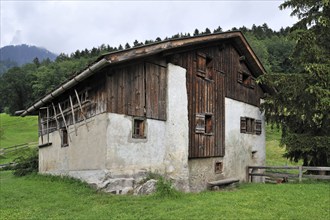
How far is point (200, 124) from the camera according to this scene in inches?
642

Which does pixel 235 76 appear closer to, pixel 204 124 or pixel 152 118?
pixel 204 124

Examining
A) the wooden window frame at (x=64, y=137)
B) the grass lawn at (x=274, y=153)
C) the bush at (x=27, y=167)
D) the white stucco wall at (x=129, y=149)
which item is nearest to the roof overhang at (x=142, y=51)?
the white stucco wall at (x=129, y=149)

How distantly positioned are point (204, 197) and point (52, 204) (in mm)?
5222

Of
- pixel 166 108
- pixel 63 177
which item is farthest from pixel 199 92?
pixel 63 177

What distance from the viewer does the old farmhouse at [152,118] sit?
42.2 feet

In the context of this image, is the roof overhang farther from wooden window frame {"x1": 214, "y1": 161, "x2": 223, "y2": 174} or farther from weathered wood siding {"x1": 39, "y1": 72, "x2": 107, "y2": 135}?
wooden window frame {"x1": 214, "y1": 161, "x2": 223, "y2": 174}

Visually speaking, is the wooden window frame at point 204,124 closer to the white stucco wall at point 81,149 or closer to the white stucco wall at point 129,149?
the white stucco wall at point 129,149

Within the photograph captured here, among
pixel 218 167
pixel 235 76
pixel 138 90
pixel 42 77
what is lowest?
pixel 218 167

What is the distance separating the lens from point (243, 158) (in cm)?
1998

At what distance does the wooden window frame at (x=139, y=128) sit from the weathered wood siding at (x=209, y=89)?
2671 mm

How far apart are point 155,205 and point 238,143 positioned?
9.86 meters

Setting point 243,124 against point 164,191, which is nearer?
point 164,191

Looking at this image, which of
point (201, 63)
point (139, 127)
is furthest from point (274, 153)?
point (139, 127)

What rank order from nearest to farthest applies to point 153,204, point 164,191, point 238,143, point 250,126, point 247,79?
1. point 153,204
2. point 164,191
3. point 238,143
4. point 250,126
5. point 247,79
